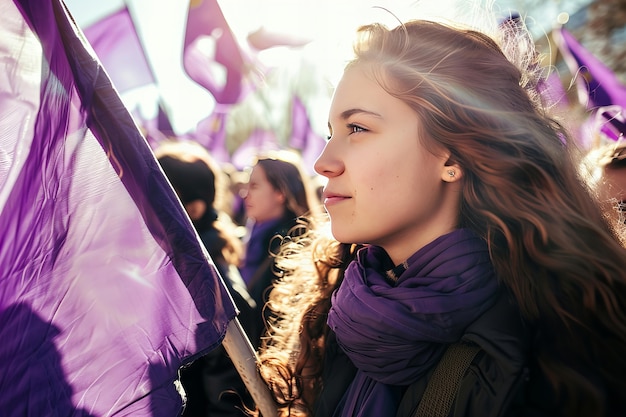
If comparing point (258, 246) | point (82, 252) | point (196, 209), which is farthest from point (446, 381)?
point (258, 246)

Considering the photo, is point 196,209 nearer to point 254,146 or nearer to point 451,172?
point 451,172

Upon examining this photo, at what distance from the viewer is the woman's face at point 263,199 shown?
4059mm

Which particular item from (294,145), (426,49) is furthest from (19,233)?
(294,145)

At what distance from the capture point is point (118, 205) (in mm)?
1479

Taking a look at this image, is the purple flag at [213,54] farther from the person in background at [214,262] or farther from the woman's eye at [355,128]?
the woman's eye at [355,128]

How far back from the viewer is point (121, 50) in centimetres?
518

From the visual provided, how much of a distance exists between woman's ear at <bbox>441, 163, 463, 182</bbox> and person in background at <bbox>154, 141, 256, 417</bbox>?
3.94 ft

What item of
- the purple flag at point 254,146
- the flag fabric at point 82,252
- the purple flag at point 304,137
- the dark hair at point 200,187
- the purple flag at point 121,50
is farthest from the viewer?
the purple flag at point 254,146

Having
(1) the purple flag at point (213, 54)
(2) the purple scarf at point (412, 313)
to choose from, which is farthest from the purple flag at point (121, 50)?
(2) the purple scarf at point (412, 313)

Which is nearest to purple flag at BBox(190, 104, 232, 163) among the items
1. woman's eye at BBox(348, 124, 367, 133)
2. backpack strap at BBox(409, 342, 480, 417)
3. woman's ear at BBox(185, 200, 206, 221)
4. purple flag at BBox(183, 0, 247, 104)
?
purple flag at BBox(183, 0, 247, 104)

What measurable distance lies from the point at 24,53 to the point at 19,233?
0.43 metres

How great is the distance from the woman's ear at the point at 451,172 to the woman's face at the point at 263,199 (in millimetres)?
2465

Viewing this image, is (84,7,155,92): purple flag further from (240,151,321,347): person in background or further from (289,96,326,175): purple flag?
(289,96,326,175): purple flag

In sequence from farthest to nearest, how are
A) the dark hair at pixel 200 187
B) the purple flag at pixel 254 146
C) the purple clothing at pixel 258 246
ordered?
the purple flag at pixel 254 146 → the purple clothing at pixel 258 246 → the dark hair at pixel 200 187
